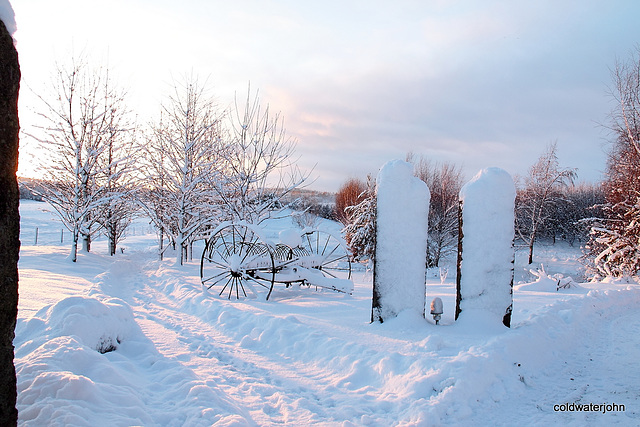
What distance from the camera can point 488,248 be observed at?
5473mm

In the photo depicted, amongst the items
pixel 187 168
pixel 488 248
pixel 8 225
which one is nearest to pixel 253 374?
pixel 8 225

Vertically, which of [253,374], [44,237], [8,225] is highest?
[8,225]

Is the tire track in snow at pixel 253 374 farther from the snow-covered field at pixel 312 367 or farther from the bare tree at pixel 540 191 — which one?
the bare tree at pixel 540 191

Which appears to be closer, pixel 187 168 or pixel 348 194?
pixel 187 168

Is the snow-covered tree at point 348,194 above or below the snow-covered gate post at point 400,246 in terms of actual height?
above

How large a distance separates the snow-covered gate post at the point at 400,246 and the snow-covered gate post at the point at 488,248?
62cm

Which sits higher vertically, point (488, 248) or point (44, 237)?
point (488, 248)

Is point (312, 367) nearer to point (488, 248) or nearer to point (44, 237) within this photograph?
point (488, 248)

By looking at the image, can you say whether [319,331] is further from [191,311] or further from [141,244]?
[141,244]

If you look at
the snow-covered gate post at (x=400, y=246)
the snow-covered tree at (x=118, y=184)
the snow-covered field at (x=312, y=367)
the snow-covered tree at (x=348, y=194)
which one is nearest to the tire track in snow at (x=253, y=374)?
the snow-covered field at (x=312, y=367)

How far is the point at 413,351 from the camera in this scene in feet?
14.0

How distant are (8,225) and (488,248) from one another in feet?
17.5

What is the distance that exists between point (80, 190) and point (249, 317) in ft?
39.8

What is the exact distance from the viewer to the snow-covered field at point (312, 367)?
9.55 feet
